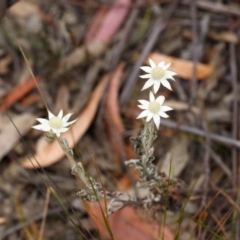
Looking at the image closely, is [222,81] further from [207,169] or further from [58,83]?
[58,83]

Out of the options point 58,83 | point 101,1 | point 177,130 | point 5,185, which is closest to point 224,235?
point 177,130

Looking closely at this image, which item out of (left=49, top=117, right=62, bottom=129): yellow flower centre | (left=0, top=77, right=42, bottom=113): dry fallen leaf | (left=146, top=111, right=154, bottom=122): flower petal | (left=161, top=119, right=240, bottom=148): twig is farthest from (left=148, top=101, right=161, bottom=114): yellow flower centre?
(left=0, top=77, right=42, bottom=113): dry fallen leaf

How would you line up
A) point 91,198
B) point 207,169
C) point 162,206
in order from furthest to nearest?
point 207,169, point 162,206, point 91,198

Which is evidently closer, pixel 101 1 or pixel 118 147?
pixel 118 147

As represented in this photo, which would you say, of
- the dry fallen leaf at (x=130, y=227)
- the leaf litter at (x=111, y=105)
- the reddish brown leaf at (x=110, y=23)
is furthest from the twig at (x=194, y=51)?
the dry fallen leaf at (x=130, y=227)

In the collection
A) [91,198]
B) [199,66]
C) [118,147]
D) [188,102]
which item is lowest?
[91,198]

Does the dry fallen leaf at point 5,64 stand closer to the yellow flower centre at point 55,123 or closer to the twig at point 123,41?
the twig at point 123,41

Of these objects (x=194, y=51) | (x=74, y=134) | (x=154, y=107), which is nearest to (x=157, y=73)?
(x=154, y=107)

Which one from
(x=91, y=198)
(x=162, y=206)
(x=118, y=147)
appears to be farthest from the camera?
(x=118, y=147)
